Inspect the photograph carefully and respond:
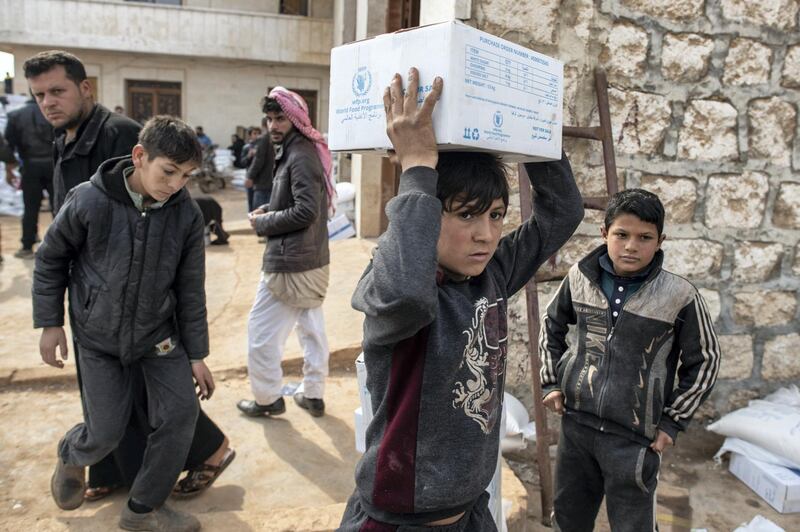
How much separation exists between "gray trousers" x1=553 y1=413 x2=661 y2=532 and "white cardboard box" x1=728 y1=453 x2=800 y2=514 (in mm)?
1181

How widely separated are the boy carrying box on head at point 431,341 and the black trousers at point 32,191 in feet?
22.4

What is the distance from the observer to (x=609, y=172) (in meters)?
3.11

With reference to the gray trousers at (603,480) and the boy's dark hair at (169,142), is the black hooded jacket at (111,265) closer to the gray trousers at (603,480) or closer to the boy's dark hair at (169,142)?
the boy's dark hair at (169,142)

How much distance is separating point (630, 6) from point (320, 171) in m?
1.79

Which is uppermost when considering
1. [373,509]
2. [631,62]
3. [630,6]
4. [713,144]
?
[630,6]

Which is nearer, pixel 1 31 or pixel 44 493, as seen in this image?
pixel 44 493

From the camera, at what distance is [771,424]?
3.23 m

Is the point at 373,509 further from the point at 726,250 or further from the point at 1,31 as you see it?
the point at 1,31

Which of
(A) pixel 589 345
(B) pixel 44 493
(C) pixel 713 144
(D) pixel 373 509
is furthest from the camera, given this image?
(C) pixel 713 144

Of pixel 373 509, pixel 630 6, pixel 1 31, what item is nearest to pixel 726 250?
pixel 630 6

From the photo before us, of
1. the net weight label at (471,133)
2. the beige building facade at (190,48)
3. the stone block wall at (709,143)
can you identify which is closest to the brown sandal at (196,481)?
the stone block wall at (709,143)

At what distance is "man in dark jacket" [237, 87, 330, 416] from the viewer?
3.35 m

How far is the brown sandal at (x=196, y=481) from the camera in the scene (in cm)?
278

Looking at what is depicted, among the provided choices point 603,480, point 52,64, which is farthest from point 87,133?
point 603,480
